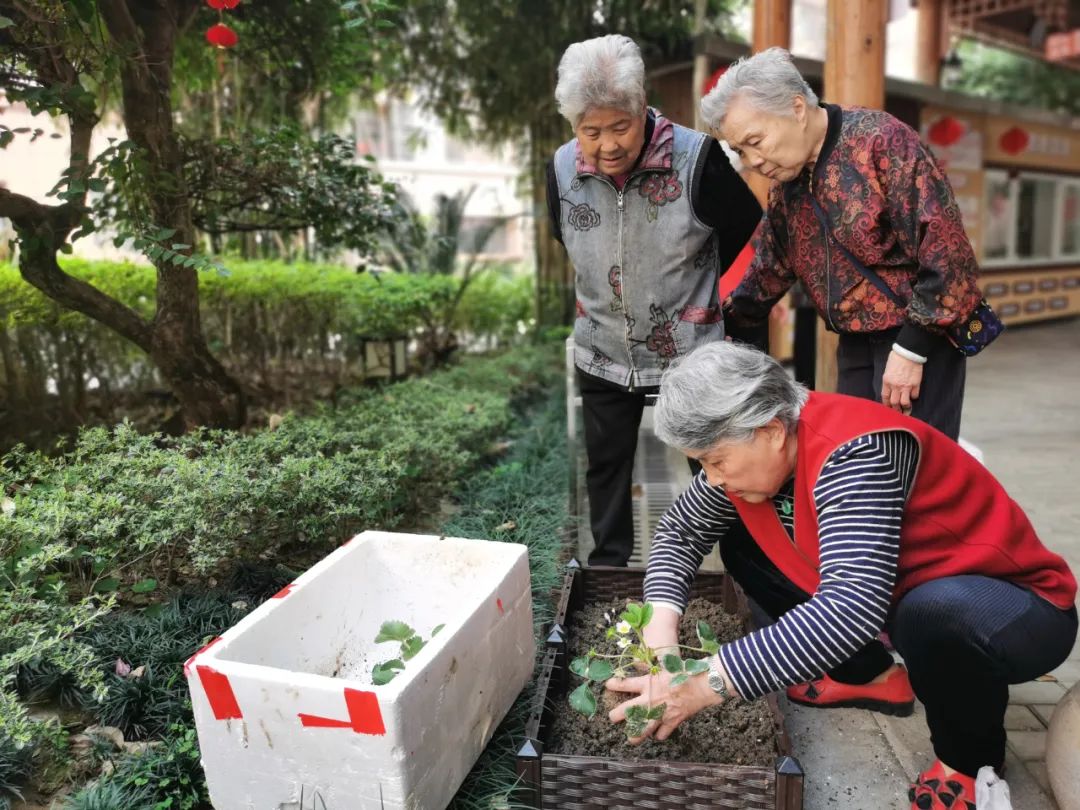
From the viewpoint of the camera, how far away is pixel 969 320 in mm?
1871

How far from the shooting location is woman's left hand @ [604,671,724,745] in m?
1.45

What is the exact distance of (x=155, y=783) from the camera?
5.57 ft

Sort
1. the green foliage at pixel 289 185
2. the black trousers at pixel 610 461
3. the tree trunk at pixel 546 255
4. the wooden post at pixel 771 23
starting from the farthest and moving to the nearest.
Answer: the tree trunk at pixel 546 255
the wooden post at pixel 771 23
the green foliage at pixel 289 185
the black trousers at pixel 610 461

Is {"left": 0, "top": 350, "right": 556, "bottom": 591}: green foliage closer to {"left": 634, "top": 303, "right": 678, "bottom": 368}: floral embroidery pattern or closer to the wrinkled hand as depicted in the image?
{"left": 634, "top": 303, "right": 678, "bottom": 368}: floral embroidery pattern

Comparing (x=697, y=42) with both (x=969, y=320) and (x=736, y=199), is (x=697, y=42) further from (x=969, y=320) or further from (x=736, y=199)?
(x=969, y=320)

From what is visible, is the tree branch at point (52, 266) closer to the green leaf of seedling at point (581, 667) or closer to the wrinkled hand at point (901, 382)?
the green leaf of seedling at point (581, 667)

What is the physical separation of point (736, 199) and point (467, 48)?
18.1ft

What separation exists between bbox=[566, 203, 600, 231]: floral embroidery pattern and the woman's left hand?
1.26 m

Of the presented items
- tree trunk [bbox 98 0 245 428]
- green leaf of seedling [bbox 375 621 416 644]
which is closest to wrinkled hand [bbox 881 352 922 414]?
green leaf of seedling [bbox 375 621 416 644]

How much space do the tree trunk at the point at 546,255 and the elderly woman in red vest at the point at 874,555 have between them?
20.6ft

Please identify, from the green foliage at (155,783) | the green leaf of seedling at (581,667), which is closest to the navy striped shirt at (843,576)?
the green leaf of seedling at (581,667)

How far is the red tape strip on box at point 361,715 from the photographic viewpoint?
4.43 ft

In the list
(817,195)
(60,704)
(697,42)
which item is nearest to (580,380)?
(817,195)

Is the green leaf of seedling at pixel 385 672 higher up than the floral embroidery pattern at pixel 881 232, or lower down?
lower down
